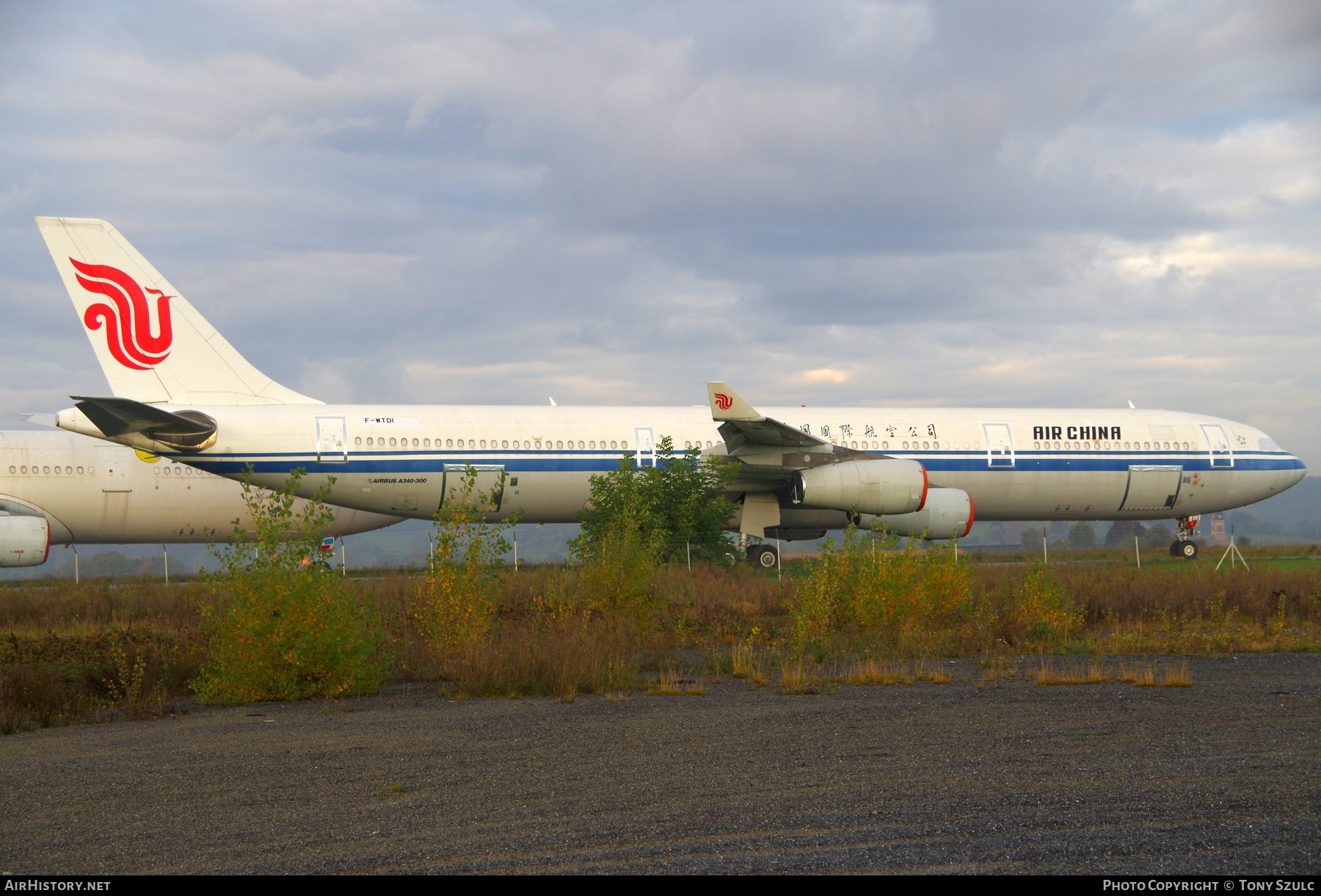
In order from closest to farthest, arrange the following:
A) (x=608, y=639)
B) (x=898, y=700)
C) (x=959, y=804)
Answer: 1. (x=959, y=804)
2. (x=898, y=700)
3. (x=608, y=639)

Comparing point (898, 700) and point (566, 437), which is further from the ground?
point (566, 437)

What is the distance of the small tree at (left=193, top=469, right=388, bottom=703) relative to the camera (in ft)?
38.5

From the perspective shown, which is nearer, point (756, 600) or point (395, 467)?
point (756, 600)

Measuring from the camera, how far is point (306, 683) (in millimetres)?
11883

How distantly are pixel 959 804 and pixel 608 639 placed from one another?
27.1 ft

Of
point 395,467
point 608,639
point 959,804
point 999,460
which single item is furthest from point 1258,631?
point 395,467

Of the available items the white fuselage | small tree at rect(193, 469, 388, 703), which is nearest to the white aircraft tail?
the white fuselage

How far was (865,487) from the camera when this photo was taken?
2752 centimetres

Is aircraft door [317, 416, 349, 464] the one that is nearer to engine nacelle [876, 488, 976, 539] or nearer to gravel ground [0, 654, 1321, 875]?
engine nacelle [876, 488, 976, 539]

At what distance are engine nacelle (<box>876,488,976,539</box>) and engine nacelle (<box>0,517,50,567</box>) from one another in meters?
20.8

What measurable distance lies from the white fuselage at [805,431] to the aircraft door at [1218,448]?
4cm

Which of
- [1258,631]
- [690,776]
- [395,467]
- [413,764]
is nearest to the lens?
[690,776]

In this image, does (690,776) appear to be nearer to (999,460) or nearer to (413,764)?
(413,764)
